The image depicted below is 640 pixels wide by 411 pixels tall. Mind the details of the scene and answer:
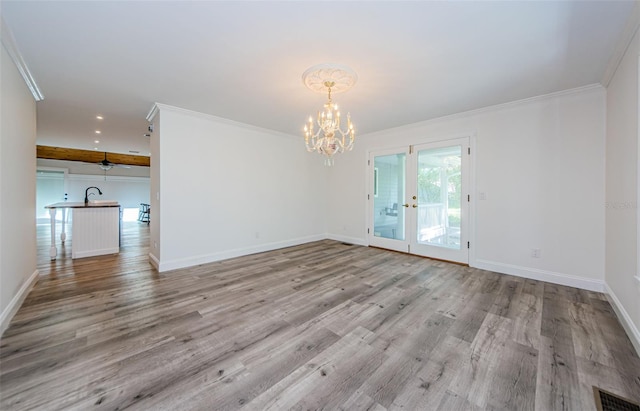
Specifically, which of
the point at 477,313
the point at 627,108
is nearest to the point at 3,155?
the point at 477,313

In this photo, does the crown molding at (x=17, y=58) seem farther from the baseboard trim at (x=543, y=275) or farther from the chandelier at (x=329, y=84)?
the baseboard trim at (x=543, y=275)

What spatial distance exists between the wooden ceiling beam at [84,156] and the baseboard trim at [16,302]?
641 centimetres

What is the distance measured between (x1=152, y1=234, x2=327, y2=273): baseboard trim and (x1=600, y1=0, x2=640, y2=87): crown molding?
206 inches

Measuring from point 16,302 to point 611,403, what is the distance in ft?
A: 16.2

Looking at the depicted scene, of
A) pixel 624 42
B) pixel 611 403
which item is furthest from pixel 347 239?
pixel 624 42

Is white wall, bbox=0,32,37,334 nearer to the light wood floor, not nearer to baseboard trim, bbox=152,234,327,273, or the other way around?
the light wood floor

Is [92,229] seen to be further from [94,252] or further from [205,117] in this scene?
[205,117]

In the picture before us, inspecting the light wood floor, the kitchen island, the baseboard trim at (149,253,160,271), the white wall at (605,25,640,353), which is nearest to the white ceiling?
the white wall at (605,25,640,353)

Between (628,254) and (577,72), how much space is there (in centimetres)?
196

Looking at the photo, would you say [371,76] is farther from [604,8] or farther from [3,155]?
[3,155]

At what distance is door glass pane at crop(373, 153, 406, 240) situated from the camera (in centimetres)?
494

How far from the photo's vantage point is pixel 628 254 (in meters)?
2.25

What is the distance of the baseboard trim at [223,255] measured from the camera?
3833mm

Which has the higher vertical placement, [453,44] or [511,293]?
[453,44]
